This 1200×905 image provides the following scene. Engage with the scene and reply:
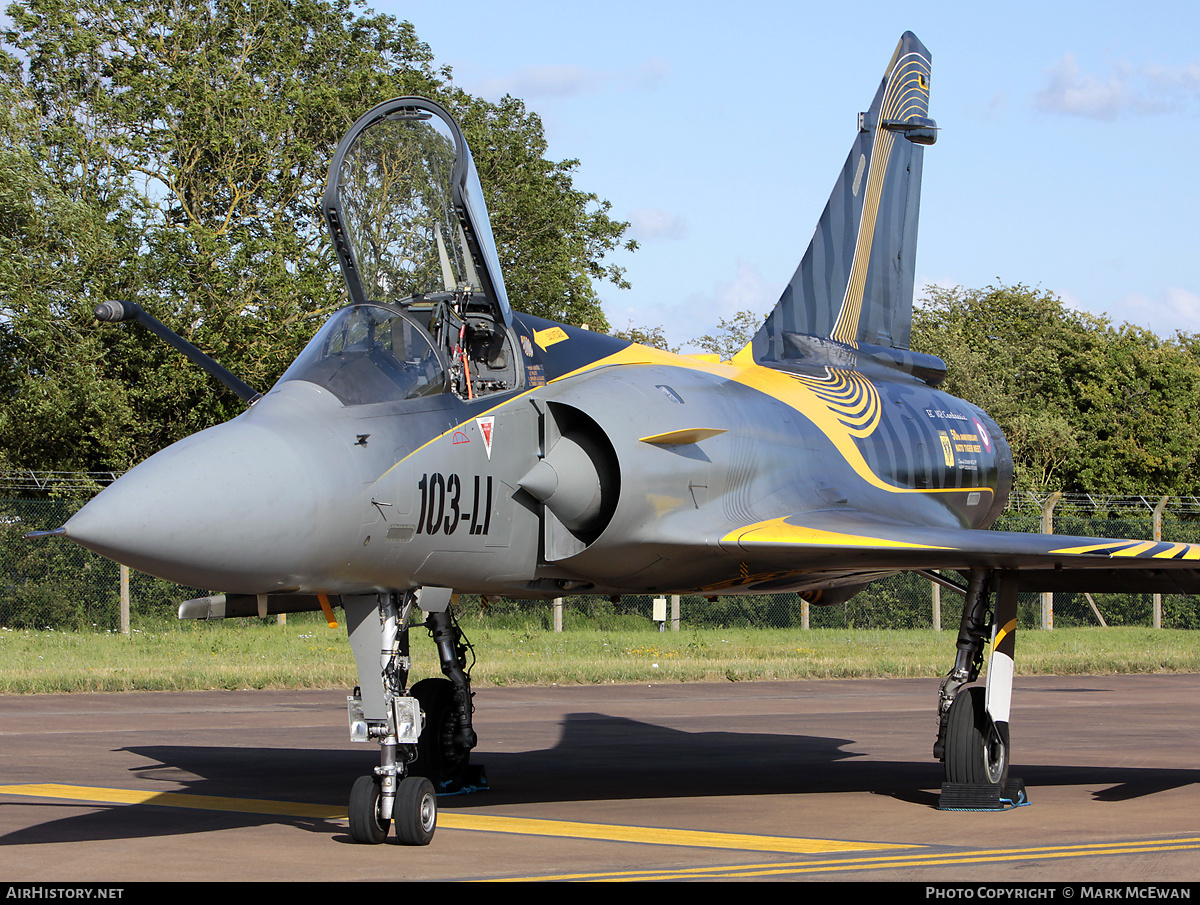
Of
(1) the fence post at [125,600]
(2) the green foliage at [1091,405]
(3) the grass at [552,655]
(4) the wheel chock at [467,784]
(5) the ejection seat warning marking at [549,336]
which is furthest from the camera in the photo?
(2) the green foliage at [1091,405]

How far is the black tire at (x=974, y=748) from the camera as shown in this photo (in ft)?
31.6

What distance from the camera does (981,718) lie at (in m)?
9.77

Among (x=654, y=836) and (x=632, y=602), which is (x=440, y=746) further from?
(x=632, y=602)

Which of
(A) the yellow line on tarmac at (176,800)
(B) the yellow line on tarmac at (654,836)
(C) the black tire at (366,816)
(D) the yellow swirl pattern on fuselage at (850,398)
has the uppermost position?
(D) the yellow swirl pattern on fuselage at (850,398)

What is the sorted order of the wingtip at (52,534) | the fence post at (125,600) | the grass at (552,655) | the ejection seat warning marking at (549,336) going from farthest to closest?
the fence post at (125,600)
the grass at (552,655)
the ejection seat warning marking at (549,336)
the wingtip at (52,534)

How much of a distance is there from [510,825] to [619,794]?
5.58 ft

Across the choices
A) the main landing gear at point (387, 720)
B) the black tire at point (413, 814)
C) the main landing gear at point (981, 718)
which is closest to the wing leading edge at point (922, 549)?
the main landing gear at point (981, 718)

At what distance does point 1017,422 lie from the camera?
164 ft

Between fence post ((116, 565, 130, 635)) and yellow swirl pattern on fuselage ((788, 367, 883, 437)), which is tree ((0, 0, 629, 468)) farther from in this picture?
yellow swirl pattern on fuselage ((788, 367, 883, 437))

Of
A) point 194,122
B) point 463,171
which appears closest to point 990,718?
point 463,171

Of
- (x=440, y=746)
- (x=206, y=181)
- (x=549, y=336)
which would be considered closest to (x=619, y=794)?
(x=440, y=746)

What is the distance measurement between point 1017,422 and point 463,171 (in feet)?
146

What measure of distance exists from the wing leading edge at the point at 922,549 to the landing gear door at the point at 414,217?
7.56 feet

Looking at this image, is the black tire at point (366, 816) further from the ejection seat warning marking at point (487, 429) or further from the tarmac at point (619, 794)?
the ejection seat warning marking at point (487, 429)
